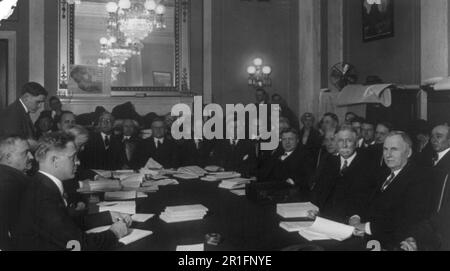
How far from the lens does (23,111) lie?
170 inches

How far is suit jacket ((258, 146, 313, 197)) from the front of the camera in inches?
175

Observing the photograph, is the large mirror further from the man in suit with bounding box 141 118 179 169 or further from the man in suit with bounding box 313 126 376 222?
the man in suit with bounding box 313 126 376 222

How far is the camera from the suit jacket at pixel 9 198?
7.92ft

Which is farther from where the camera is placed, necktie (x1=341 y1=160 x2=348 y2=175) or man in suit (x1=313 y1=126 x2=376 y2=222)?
necktie (x1=341 y1=160 x2=348 y2=175)

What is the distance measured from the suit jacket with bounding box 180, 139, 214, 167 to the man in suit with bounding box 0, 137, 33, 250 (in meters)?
3.28

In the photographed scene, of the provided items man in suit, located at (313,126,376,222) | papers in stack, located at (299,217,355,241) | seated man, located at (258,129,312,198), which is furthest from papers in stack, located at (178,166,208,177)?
papers in stack, located at (299,217,355,241)

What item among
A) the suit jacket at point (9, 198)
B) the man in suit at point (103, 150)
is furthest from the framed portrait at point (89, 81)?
the suit jacket at point (9, 198)

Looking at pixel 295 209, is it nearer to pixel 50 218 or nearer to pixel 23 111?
pixel 50 218

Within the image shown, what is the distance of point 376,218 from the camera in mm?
2756

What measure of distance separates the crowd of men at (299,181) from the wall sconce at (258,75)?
4.20 metres

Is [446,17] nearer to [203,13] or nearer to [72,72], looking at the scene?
[203,13]

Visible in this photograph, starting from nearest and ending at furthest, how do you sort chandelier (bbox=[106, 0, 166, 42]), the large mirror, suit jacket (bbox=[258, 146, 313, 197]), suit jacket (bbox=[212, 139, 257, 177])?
suit jacket (bbox=[258, 146, 313, 197]) < suit jacket (bbox=[212, 139, 257, 177]) < chandelier (bbox=[106, 0, 166, 42]) < the large mirror

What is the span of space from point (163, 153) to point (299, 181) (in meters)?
2.34
